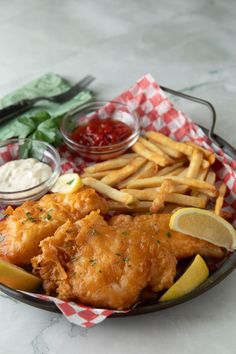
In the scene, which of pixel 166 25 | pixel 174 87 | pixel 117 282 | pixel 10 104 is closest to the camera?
pixel 117 282

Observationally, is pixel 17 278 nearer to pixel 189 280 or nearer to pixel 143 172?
pixel 189 280

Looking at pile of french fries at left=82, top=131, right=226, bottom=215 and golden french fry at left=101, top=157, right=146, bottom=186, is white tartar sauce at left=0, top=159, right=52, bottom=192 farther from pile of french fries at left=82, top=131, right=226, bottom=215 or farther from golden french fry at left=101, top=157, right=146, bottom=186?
golden french fry at left=101, top=157, right=146, bottom=186

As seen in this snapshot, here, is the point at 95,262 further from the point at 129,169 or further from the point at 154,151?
the point at 154,151

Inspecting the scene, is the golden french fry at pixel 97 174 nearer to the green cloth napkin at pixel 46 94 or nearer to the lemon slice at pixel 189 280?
the green cloth napkin at pixel 46 94

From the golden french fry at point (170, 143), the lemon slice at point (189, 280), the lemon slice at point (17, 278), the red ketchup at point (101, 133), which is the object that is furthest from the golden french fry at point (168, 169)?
the lemon slice at point (17, 278)

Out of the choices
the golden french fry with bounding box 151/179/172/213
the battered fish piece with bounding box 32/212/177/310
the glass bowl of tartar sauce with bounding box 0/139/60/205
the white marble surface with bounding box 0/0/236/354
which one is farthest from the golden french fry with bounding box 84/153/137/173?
the white marble surface with bounding box 0/0/236/354

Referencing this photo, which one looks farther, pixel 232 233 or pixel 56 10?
pixel 56 10

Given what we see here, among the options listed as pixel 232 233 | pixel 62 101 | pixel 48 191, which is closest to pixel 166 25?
pixel 62 101

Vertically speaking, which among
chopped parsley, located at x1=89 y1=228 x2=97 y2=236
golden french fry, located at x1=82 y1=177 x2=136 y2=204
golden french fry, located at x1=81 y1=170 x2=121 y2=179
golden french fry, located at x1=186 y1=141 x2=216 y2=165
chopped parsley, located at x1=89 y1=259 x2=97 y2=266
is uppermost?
chopped parsley, located at x1=89 y1=228 x2=97 y2=236
